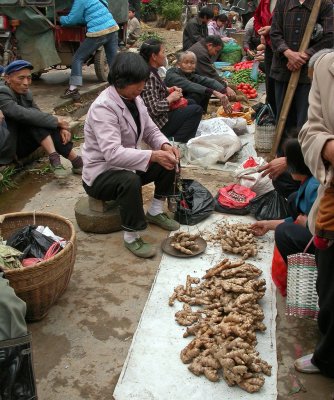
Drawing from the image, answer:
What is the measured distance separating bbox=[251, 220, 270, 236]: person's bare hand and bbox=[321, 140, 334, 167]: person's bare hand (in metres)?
1.76

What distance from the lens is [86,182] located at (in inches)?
153

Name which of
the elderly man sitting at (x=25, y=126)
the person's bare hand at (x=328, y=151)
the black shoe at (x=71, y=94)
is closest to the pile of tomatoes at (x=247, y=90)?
the black shoe at (x=71, y=94)

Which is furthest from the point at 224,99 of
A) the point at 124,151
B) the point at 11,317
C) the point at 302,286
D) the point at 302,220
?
the point at 11,317

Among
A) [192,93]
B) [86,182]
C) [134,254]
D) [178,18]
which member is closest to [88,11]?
[192,93]

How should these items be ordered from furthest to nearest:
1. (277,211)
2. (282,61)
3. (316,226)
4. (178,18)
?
(178,18), (282,61), (277,211), (316,226)

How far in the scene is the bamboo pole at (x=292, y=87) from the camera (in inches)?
189

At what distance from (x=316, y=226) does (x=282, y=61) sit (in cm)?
369

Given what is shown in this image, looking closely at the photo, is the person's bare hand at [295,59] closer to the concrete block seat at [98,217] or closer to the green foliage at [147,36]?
the concrete block seat at [98,217]

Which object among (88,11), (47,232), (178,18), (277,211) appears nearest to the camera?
(47,232)

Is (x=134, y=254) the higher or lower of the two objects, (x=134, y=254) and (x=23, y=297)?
the lower

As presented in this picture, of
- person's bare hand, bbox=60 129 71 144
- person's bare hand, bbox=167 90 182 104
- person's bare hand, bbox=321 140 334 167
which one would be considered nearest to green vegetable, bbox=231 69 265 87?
person's bare hand, bbox=167 90 182 104

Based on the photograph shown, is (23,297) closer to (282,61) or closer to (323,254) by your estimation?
(323,254)

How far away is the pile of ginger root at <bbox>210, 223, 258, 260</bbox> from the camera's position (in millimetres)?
3766

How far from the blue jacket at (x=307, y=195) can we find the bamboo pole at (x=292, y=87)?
7.98ft
